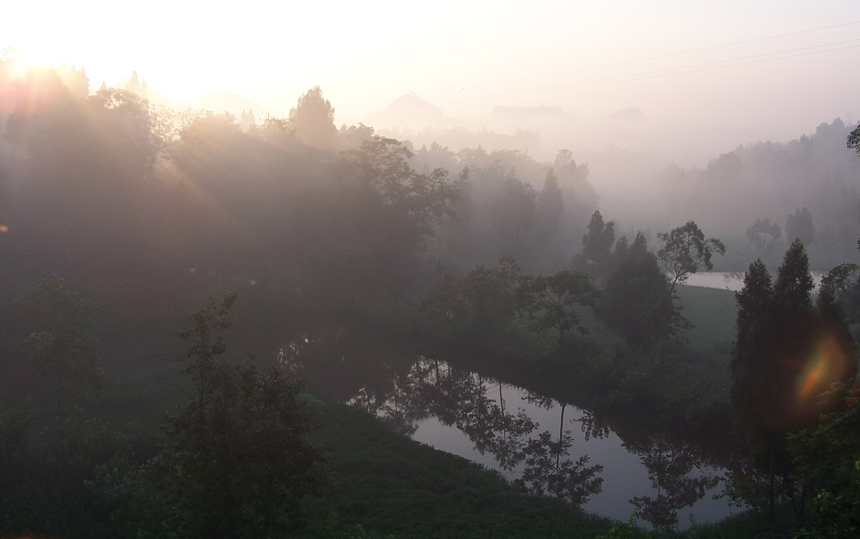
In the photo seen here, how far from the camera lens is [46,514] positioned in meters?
11.4

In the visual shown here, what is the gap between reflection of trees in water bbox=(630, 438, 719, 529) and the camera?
55.4ft

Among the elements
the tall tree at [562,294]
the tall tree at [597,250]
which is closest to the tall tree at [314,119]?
the tall tree at [597,250]

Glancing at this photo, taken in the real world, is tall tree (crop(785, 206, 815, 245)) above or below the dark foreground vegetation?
above

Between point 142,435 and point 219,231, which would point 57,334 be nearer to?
point 142,435

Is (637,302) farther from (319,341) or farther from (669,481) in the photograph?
(319,341)

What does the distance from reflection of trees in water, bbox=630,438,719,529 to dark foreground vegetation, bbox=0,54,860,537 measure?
15 centimetres

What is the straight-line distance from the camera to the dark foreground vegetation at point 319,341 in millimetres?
9141

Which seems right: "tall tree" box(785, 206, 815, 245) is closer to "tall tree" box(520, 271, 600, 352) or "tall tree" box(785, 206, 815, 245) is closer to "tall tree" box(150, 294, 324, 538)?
"tall tree" box(520, 271, 600, 352)

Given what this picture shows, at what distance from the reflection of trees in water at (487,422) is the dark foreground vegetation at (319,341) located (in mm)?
277

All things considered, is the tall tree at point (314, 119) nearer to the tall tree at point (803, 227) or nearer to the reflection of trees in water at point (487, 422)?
the reflection of trees in water at point (487, 422)

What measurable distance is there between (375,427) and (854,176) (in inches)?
6966

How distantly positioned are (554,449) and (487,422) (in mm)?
3541

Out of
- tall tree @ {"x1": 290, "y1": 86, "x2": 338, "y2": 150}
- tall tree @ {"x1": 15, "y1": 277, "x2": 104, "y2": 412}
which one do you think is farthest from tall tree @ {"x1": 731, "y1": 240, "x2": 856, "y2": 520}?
tall tree @ {"x1": 290, "y1": 86, "x2": 338, "y2": 150}

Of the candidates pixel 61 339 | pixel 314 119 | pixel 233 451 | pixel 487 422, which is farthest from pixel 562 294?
pixel 314 119
